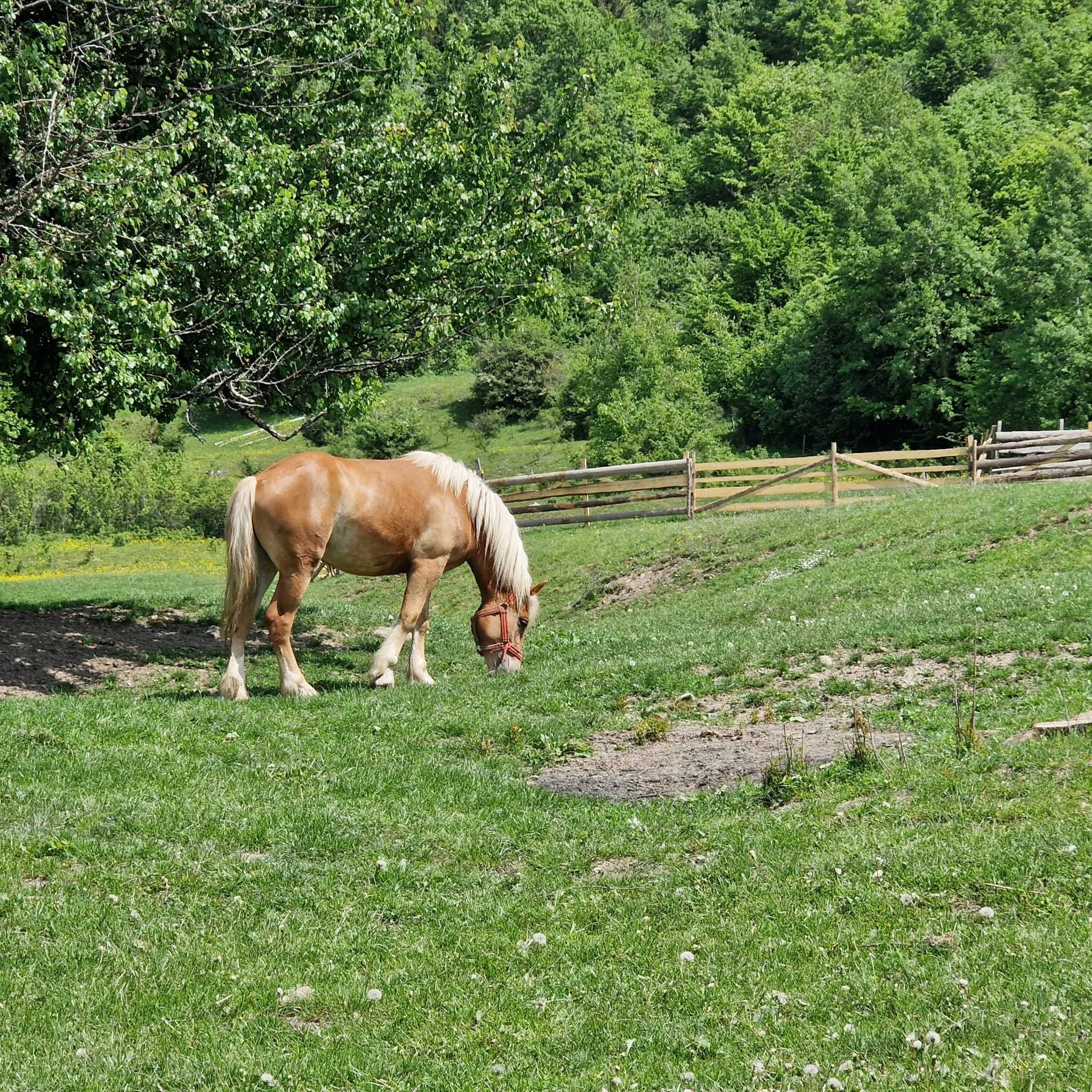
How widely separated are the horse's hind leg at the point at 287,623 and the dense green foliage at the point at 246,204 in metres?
2.72

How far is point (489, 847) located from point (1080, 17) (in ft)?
330

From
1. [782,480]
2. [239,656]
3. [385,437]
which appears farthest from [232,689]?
[385,437]

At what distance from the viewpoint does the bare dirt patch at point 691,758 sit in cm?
850

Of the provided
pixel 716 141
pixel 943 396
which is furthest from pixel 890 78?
pixel 943 396

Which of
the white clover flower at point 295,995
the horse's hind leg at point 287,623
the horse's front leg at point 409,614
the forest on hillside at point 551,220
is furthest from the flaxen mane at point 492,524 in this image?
the white clover flower at point 295,995

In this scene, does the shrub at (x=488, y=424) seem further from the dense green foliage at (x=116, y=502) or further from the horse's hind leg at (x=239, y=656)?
the horse's hind leg at (x=239, y=656)

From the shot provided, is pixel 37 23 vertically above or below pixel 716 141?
Result: below

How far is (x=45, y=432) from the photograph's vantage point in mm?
14602

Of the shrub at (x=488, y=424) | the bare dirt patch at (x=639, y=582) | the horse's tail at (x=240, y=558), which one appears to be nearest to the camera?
the horse's tail at (x=240, y=558)

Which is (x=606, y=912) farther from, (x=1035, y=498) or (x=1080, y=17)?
(x=1080, y=17)

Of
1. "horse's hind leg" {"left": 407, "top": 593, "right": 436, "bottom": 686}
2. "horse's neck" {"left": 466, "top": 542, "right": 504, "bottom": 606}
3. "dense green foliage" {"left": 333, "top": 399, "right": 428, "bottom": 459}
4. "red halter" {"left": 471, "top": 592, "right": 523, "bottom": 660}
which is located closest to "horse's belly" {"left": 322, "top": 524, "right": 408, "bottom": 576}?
"horse's hind leg" {"left": 407, "top": 593, "right": 436, "bottom": 686}

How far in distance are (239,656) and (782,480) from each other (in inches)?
752

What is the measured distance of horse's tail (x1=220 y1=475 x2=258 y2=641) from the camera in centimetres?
1225

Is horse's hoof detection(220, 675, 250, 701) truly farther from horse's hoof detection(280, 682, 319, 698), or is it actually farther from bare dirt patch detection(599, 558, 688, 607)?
bare dirt patch detection(599, 558, 688, 607)
